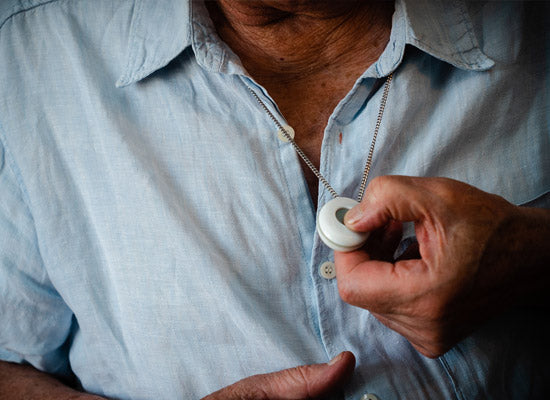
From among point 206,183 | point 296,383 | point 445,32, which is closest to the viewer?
point 296,383

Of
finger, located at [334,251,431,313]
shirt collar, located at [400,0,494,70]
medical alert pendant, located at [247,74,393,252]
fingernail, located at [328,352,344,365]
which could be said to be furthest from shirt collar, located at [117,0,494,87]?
fingernail, located at [328,352,344,365]

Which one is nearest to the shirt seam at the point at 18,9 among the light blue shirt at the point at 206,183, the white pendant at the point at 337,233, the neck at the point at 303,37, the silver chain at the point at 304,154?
the light blue shirt at the point at 206,183

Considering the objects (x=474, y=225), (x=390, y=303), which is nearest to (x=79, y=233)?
(x=390, y=303)

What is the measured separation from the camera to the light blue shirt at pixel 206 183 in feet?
3.11

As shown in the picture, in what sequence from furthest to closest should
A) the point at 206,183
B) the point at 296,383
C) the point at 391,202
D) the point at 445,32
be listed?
the point at 445,32
the point at 206,183
the point at 296,383
the point at 391,202

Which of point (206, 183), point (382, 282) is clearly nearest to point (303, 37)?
point (206, 183)

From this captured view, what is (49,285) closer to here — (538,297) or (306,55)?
(306,55)

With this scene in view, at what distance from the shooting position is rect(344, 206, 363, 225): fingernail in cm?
78

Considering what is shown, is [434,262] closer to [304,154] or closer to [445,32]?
[304,154]

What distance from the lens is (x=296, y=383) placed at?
860 mm

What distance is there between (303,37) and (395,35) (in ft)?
0.73

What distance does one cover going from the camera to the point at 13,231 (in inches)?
39.7

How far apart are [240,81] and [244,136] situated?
13 centimetres

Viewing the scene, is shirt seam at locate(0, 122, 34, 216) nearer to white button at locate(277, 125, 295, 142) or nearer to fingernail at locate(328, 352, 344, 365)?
white button at locate(277, 125, 295, 142)
